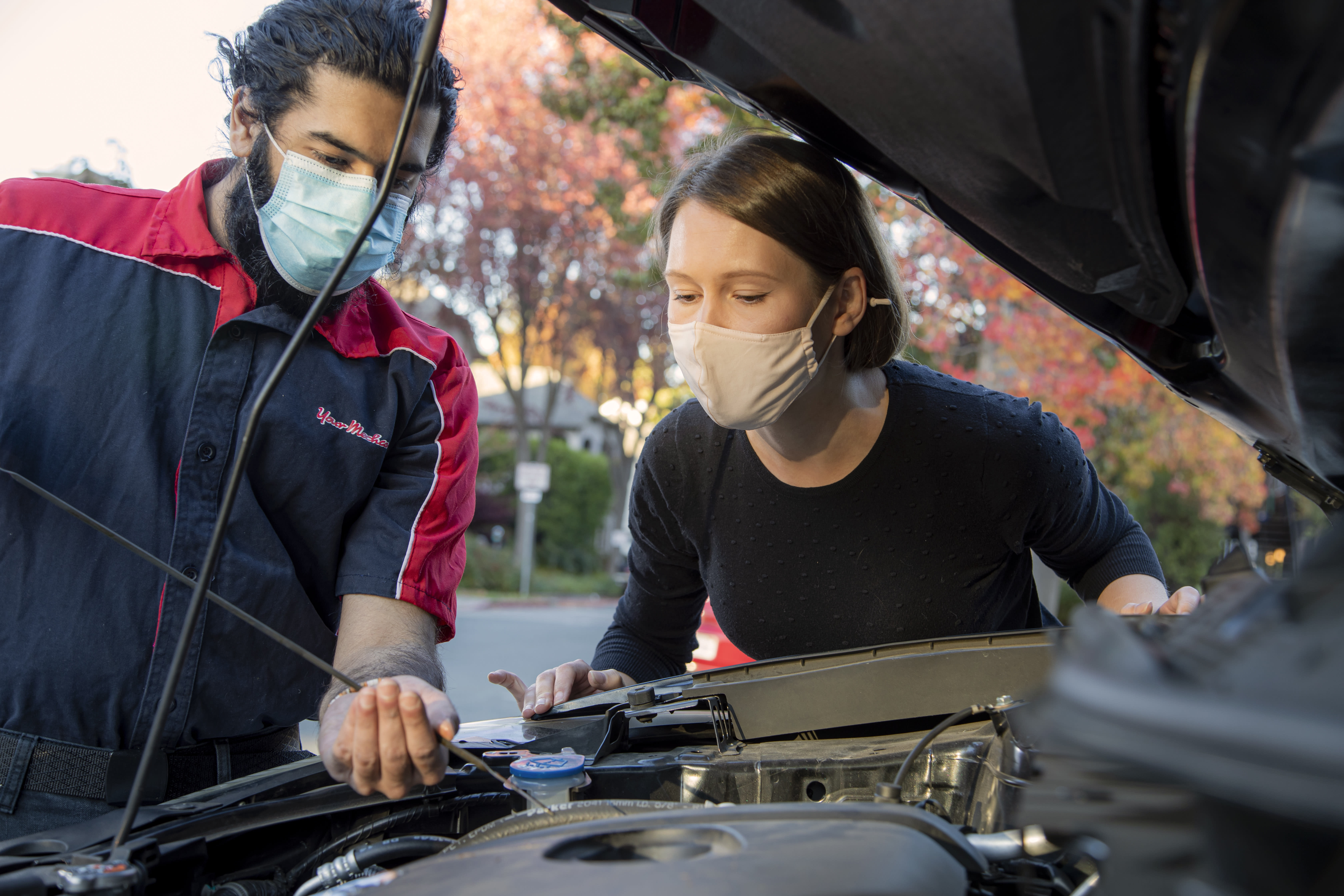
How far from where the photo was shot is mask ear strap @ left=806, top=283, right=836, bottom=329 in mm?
1890

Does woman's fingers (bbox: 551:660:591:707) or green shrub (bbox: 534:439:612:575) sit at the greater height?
green shrub (bbox: 534:439:612:575)

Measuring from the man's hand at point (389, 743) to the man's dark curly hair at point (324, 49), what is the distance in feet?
3.23

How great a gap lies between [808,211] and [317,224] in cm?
92

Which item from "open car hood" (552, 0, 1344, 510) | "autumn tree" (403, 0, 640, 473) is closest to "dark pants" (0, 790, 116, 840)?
"open car hood" (552, 0, 1344, 510)

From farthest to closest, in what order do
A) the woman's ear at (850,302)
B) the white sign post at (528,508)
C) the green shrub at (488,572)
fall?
the green shrub at (488,572) → the white sign post at (528,508) → the woman's ear at (850,302)

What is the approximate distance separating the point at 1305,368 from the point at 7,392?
1.73 metres

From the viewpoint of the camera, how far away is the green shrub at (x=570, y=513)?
1811 cm

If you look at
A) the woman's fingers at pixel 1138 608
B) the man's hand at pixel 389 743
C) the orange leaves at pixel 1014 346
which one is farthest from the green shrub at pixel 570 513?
the man's hand at pixel 389 743

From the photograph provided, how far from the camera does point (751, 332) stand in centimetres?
184

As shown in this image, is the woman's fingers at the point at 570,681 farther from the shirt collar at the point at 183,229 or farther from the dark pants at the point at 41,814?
the shirt collar at the point at 183,229

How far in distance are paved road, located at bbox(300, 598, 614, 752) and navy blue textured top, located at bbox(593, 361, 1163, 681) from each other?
2858 mm

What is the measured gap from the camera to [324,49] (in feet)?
5.22

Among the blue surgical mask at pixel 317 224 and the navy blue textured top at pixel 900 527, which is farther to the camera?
the navy blue textured top at pixel 900 527

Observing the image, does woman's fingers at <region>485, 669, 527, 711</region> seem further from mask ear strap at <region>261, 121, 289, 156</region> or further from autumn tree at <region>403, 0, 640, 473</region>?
autumn tree at <region>403, 0, 640, 473</region>
